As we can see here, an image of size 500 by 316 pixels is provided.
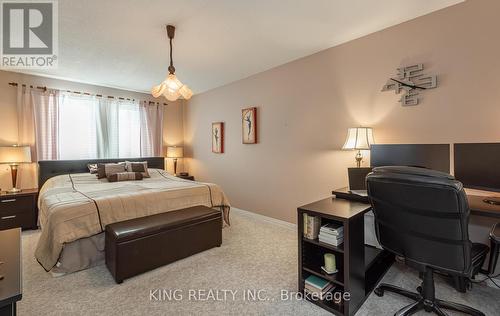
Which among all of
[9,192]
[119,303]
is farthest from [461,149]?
[9,192]

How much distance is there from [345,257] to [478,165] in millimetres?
1312

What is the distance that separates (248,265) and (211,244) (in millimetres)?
573

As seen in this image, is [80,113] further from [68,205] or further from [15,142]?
[68,205]

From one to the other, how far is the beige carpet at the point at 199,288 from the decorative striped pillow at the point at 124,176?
133 centimetres

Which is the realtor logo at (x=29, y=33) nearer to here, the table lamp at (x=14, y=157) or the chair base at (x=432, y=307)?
the table lamp at (x=14, y=157)

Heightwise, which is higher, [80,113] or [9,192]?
[80,113]

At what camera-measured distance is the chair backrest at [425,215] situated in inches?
51.3

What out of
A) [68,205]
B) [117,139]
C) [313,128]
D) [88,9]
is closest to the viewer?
[88,9]

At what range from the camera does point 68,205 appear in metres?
2.29

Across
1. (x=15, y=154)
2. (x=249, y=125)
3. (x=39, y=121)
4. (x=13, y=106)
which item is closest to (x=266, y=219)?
(x=249, y=125)

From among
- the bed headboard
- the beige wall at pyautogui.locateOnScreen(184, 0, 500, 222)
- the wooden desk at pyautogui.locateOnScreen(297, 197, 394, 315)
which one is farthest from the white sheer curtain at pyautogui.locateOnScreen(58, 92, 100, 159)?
the wooden desk at pyautogui.locateOnScreen(297, 197, 394, 315)

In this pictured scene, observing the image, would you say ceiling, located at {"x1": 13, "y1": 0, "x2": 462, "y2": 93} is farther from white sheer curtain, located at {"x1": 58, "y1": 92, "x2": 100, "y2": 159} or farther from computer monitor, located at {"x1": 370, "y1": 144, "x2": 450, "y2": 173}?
computer monitor, located at {"x1": 370, "y1": 144, "x2": 450, "y2": 173}

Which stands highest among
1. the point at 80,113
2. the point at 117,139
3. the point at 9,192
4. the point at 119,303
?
the point at 80,113

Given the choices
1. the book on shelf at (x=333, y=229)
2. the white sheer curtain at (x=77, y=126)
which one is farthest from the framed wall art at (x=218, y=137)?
the book on shelf at (x=333, y=229)
